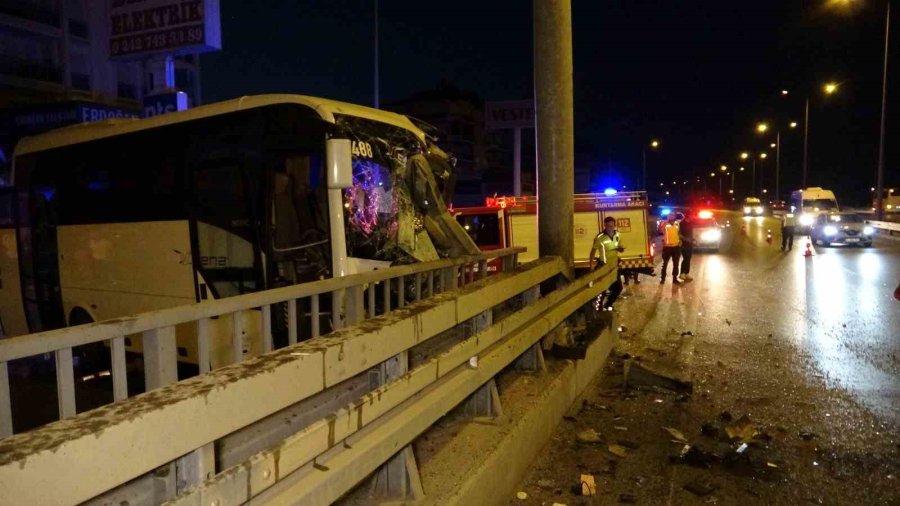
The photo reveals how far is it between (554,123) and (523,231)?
814 cm

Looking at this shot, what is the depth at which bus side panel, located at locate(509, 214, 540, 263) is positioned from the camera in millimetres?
16312

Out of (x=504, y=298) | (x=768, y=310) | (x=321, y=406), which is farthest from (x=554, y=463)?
(x=768, y=310)

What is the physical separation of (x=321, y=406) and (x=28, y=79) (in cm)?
4097

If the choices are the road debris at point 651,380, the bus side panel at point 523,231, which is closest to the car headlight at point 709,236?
the bus side panel at point 523,231

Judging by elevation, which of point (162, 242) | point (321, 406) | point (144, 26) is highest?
point (144, 26)

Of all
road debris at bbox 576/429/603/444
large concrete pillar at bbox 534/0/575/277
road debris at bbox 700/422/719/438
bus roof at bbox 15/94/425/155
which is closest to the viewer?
road debris at bbox 576/429/603/444

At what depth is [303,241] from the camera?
23.7ft

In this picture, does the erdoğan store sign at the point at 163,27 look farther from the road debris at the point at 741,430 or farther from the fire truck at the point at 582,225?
the road debris at the point at 741,430

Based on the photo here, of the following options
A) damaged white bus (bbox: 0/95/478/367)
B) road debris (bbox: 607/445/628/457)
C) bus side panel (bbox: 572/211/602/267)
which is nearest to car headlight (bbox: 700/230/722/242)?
bus side panel (bbox: 572/211/602/267)

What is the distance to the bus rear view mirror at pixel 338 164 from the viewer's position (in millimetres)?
6367

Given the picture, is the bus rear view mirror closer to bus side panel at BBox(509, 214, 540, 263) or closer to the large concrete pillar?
the large concrete pillar

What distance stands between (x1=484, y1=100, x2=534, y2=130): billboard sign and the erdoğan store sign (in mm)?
12873

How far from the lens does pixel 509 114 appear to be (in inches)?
1182

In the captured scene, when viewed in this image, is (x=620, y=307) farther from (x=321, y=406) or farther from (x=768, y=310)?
(x=321, y=406)
